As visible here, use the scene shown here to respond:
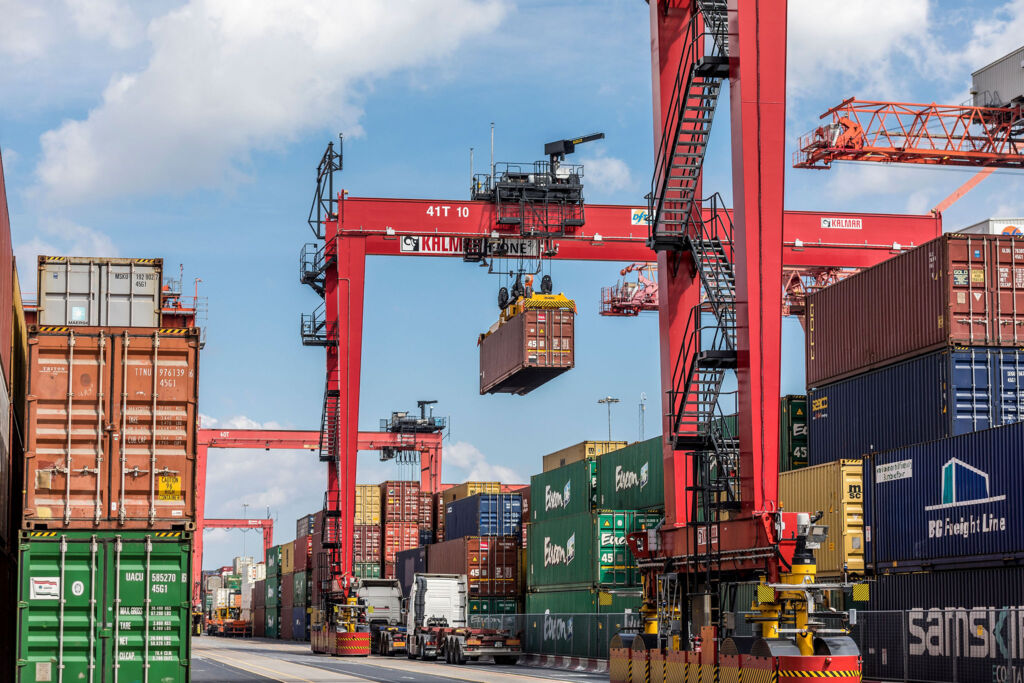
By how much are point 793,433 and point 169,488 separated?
1902 centimetres

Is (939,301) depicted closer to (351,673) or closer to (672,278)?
(672,278)

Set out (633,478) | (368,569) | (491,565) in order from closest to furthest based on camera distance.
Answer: (633,478), (491,565), (368,569)

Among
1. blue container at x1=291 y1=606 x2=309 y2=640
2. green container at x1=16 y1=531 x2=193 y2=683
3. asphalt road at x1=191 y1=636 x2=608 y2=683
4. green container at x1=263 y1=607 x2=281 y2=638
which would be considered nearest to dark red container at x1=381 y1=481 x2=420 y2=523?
blue container at x1=291 y1=606 x2=309 y2=640

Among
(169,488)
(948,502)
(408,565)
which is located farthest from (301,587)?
(169,488)

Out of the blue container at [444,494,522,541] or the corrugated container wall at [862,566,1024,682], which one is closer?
the corrugated container wall at [862,566,1024,682]

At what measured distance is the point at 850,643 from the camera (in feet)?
61.5

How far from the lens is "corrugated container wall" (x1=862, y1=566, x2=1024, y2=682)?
22.0 m

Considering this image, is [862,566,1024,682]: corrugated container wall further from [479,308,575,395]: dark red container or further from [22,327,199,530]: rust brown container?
[479,308,575,395]: dark red container

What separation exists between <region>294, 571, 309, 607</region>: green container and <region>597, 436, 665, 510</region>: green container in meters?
37.1

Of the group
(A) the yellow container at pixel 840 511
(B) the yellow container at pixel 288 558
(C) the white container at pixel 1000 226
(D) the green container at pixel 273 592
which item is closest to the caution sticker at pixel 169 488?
(A) the yellow container at pixel 840 511

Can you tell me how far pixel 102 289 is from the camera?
77.8 feet

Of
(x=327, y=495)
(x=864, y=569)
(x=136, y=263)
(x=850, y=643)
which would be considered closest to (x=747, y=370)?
(x=850, y=643)

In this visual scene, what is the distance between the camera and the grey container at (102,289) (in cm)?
2350

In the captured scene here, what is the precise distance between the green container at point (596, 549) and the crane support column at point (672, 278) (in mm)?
10784
